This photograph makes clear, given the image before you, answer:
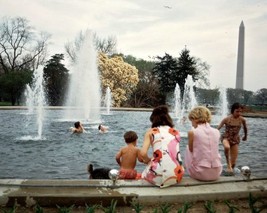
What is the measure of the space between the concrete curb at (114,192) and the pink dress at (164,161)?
0.31 feet

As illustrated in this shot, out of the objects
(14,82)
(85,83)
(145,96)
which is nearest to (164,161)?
(85,83)

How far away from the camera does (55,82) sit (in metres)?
50.6

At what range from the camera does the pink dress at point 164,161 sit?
441cm

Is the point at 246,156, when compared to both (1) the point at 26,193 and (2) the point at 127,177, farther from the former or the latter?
(1) the point at 26,193

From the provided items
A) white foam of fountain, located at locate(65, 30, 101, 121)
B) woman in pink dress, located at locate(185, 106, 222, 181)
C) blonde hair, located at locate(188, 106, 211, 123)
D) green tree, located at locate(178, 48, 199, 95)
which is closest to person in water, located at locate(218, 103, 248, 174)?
blonde hair, located at locate(188, 106, 211, 123)

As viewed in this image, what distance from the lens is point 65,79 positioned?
5175cm

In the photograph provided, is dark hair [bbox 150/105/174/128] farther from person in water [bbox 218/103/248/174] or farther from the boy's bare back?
person in water [bbox 218/103/248/174]

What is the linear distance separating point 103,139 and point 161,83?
42.6 meters

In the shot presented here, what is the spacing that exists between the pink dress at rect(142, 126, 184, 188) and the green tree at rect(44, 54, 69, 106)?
46504mm

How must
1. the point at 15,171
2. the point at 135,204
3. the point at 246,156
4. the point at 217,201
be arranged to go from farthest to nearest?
the point at 246,156 < the point at 15,171 < the point at 217,201 < the point at 135,204

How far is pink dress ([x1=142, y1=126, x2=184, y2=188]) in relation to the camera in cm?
441

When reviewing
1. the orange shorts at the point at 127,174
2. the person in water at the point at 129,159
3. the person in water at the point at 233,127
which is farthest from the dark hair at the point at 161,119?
the person in water at the point at 233,127

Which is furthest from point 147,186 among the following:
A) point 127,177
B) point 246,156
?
point 246,156

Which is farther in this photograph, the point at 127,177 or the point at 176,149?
the point at 127,177
